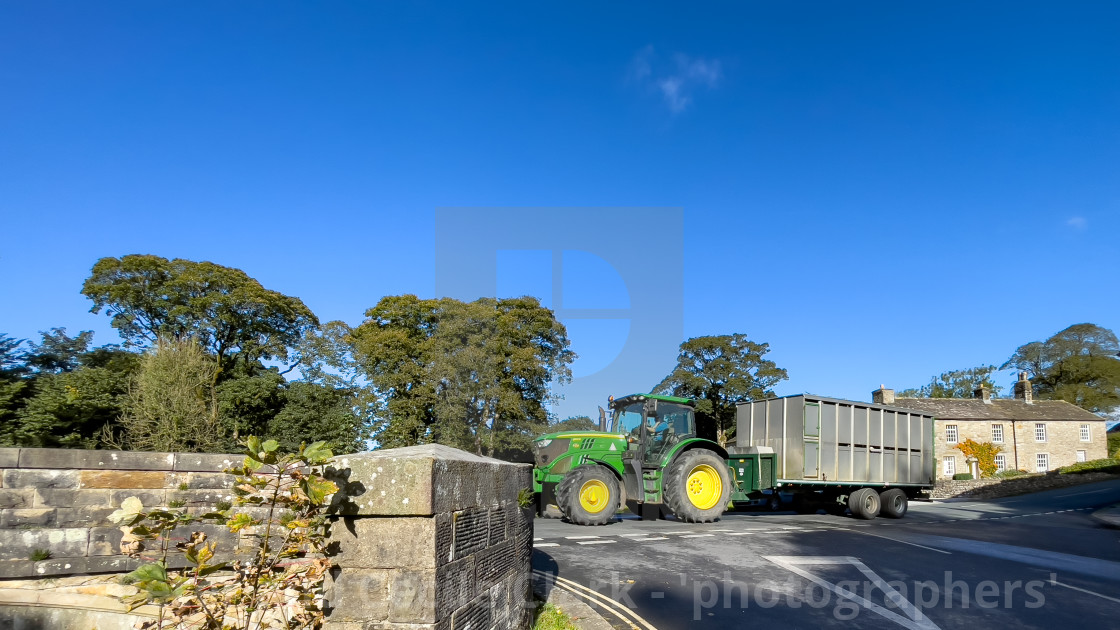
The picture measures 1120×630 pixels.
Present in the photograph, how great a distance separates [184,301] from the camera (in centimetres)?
3123

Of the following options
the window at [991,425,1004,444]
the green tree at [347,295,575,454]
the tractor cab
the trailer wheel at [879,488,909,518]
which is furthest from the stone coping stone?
the window at [991,425,1004,444]

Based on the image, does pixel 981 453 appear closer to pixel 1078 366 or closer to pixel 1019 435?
pixel 1019 435

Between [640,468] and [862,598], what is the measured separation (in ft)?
23.4

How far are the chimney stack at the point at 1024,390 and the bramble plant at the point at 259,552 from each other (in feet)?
179

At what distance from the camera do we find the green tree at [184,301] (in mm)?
30672

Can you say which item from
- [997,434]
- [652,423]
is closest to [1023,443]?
[997,434]

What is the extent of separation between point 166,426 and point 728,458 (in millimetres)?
19382

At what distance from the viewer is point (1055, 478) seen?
32.1m

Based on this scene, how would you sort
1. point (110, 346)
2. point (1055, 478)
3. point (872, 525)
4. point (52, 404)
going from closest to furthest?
point (872, 525) < point (52, 404) < point (110, 346) < point (1055, 478)

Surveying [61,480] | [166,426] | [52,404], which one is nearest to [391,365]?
[166,426]

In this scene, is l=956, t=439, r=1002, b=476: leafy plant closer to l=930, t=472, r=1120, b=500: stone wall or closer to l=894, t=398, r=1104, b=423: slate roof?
l=894, t=398, r=1104, b=423: slate roof

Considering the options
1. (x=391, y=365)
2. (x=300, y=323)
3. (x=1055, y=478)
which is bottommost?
(x=1055, y=478)

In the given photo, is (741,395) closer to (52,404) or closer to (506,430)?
(506,430)

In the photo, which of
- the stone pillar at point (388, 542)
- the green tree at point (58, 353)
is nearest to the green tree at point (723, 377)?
the green tree at point (58, 353)
